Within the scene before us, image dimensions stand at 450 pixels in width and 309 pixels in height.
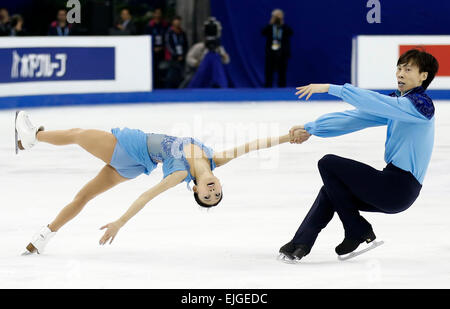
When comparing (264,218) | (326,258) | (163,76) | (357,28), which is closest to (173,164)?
(326,258)

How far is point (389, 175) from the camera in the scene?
167 inches

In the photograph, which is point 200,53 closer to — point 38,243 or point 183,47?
point 183,47

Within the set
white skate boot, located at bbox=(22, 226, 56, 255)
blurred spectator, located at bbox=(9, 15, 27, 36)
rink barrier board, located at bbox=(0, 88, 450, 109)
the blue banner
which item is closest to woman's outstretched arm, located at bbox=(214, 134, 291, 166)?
white skate boot, located at bbox=(22, 226, 56, 255)

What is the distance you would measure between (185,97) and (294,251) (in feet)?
32.9

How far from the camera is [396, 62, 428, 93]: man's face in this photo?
4.13m

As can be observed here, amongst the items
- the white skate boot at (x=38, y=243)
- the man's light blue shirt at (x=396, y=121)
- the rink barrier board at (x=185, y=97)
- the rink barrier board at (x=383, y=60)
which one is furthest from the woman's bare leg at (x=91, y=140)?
the rink barrier board at (x=383, y=60)

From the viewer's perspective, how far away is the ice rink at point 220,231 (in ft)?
13.7

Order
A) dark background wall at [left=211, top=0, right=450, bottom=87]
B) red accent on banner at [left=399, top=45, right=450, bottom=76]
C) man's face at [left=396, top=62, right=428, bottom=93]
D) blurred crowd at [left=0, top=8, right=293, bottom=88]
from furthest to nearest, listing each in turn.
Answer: dark background wall at [left=211, top=0, right=450, bottom=87]
blurred crowd at [left=0, top=8, right=293, bottom=88]
red accent on banner at [left=399, top=45, right=450, bottom=76]
man's face at [left=396, top=62, right=428, bottom=93]

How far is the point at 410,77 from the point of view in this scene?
13.6ft

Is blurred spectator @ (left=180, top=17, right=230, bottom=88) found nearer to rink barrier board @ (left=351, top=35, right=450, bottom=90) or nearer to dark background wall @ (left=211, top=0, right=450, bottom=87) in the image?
dark background wall @ (left=211, top=0, right=450, bottom=87)

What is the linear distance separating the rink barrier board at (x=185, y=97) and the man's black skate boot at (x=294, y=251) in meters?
9.01

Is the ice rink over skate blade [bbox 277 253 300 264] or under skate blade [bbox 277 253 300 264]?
under

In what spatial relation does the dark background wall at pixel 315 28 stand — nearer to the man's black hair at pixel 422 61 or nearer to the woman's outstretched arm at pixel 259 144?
the woman's outstretched arm at pixel 259 144
